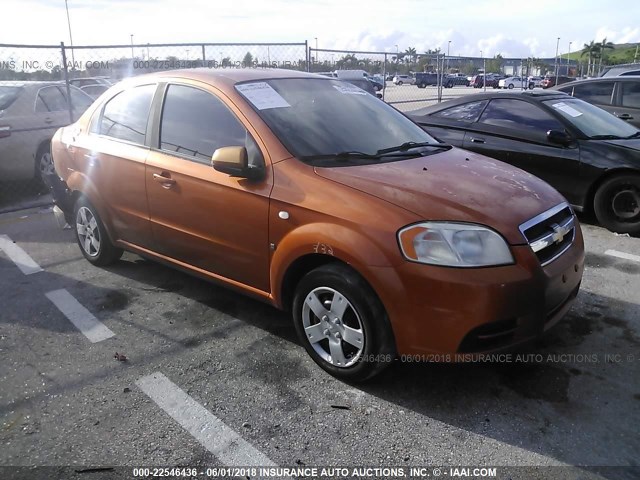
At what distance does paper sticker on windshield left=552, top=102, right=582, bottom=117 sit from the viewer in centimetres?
626

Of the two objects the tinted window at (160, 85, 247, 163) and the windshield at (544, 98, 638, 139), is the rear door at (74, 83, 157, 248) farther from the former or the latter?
the windshield at (544, 98, 638, 139)

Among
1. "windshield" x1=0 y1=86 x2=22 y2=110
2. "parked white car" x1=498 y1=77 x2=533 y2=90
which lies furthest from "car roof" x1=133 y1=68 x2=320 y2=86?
"parked white car" x1=498 y1=77 x2=533 y2=90

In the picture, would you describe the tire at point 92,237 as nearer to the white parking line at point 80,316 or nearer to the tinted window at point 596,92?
the white parking line at point 80,316

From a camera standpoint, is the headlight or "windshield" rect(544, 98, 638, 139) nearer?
the headlight

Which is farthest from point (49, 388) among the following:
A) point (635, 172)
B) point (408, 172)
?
point (635, 172)

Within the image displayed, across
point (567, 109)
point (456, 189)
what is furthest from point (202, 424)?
point (567, 109)

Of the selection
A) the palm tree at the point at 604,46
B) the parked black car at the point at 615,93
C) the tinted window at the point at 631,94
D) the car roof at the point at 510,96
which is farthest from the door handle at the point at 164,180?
the palm tree at the point at 604,46

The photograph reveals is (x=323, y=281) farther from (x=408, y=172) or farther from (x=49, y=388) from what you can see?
(x=49, y=388)

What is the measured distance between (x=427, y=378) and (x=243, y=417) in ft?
3.63

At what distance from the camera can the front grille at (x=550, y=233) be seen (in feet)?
9.50

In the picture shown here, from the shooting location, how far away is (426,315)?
2.69 meters

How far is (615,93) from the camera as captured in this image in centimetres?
877

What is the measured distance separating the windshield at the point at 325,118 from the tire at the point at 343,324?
84 cm

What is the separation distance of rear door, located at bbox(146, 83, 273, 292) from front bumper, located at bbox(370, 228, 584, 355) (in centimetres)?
96
